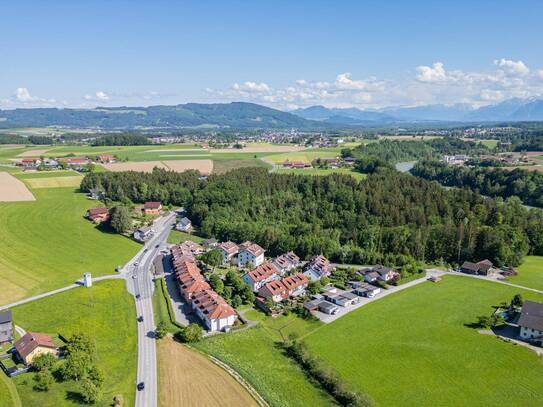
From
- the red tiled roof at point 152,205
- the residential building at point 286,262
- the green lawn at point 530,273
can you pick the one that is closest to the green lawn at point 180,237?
the red tiled roof at point 152,205

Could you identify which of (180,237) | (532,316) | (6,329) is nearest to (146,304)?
(6,329)

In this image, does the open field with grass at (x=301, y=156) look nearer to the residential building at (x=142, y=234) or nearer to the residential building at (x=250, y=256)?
the residential building at (x=142, y=234)

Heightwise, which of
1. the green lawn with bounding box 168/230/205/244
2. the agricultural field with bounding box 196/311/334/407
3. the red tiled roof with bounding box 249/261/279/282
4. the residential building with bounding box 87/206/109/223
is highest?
the residential building with bounding box 87/206/109/223

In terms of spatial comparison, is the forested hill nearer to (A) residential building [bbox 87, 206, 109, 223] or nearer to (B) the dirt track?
(A) residential building [bbox 87, 206, 109, 223]

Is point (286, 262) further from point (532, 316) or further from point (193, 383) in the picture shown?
point (532, 316)

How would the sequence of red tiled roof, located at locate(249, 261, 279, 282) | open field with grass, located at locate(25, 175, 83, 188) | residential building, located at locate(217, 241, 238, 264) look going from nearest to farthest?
red tiled roof, located at locate(249, 261, 279, 282), residential building, located at locate(217, 241, 238, 264), open field with grass, located at locate(25, 175, 83, 188)

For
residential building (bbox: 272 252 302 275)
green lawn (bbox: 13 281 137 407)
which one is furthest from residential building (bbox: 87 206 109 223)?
residential building (bbox: 272 252 302 275)
